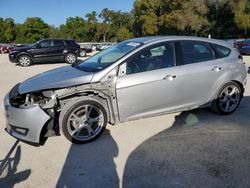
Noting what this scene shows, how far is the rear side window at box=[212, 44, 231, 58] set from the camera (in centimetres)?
563

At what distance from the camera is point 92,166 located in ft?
12.9

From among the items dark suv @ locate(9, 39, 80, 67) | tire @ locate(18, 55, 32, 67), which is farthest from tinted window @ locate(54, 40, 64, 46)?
tire @ locate(18, 55, 32, 67)

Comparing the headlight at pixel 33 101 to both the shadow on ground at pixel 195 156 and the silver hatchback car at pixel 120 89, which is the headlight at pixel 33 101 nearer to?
the silver hatchback car at pixel 120 89

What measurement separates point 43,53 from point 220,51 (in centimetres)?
1405

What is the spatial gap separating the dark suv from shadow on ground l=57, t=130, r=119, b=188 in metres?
14.2

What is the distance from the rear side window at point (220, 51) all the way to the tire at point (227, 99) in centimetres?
58

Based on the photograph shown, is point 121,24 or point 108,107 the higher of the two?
point 121,24

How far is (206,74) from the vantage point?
5.36 metres

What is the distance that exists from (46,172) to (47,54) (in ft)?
49.0

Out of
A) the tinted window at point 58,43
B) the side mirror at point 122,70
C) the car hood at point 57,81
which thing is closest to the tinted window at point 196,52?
the side mirror at point 122,70

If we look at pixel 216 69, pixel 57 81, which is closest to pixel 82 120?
pixel 57 81

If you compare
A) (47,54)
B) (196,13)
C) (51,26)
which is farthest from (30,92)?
(51,26)

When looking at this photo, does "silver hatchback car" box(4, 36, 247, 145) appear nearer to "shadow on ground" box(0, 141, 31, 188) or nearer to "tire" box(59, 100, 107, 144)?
"tire" box(59, 100, 107, 144)

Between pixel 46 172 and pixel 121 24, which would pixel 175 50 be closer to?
pixel 46 172
